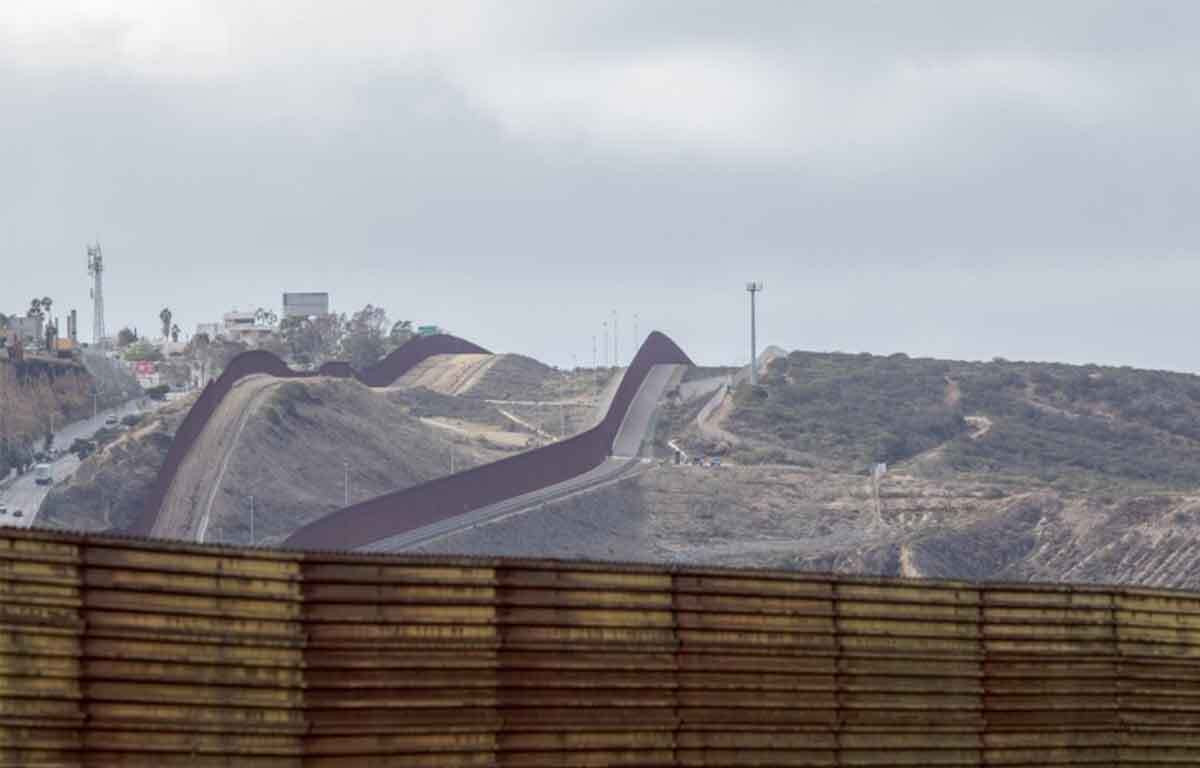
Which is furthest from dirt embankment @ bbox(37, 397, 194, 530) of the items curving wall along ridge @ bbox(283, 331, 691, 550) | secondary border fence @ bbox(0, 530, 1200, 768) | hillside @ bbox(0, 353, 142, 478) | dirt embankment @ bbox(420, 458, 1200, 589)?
secondary border fence @ bbox(0, 530, 1200, 768)

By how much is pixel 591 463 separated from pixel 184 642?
366 ft

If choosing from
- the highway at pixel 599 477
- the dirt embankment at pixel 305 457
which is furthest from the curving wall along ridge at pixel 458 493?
the dirt embankment at pixel 305 457

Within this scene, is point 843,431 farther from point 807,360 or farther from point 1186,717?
point 1186,717

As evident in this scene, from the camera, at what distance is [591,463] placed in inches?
5320

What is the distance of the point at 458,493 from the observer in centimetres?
10950

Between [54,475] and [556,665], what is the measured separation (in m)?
118

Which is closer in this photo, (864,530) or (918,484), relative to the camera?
(864,530)

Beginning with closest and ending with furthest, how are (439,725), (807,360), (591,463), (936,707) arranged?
1. (439,725)
2. (936,707)
3. (591,463)
4. (807,360)

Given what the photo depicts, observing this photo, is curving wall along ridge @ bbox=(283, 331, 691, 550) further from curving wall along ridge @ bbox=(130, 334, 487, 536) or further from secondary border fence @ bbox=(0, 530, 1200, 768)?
secondary border fence @ bbox=(0, 530, 1200, 768)

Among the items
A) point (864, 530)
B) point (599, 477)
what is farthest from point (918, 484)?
point (599, 477)

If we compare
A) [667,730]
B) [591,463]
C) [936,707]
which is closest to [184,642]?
[667,730]

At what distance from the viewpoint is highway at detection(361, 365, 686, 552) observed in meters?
103

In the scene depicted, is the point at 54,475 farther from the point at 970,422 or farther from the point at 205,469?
the point at 970,422

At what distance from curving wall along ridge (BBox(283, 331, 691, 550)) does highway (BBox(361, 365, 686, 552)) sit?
1.24 feet
